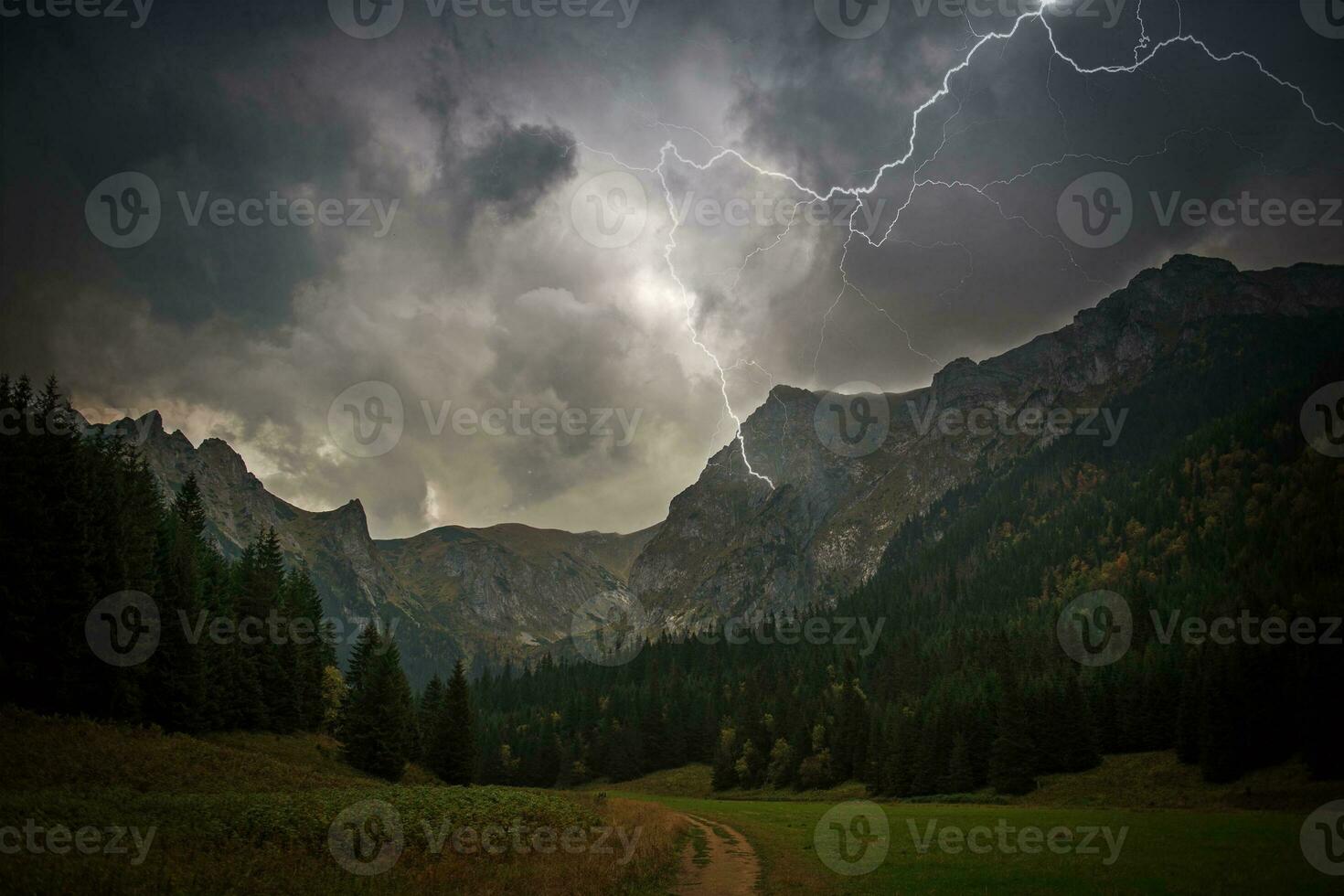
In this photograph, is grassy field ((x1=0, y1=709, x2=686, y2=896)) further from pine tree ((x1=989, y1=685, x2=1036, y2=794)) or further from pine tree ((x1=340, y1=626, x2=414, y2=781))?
pine tree ((x1=989, y1=685, x2=1036, y2=794))

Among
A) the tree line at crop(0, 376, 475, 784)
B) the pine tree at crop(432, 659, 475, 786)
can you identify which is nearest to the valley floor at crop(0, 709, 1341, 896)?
the tree line at crop(0, 376, 475, 784)

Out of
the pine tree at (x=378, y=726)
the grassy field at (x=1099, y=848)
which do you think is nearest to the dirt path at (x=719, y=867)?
the grassy field at (x=1099, y=848)

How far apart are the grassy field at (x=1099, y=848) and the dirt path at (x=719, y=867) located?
71 cm

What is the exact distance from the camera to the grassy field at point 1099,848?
1770 centimetres

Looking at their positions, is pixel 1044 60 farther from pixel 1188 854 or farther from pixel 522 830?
pixel 522 830

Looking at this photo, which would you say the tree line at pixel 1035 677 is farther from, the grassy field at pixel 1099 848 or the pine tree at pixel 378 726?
the pine tree at pixel 378 726

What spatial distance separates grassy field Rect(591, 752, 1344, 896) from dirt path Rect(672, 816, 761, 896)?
2.33ft

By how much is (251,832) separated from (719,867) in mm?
15021

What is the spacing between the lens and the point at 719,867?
23.6 metres

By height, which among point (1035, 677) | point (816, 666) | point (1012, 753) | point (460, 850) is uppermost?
point (460, 850)

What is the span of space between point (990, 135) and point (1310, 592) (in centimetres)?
6867

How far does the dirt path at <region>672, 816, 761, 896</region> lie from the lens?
19312mm

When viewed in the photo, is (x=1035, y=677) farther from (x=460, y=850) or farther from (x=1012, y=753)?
(x=460, y=850)

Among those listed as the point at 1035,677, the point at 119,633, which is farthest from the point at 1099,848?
the point at 1035,677
